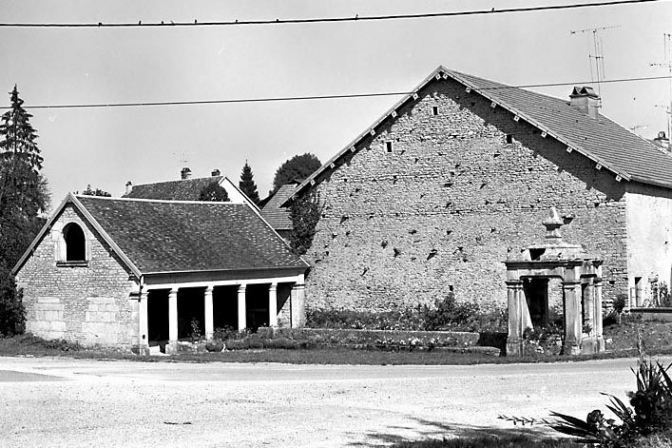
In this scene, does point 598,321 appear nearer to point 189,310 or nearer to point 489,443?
point 489,443

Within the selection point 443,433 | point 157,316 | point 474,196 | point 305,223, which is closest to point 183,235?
point 157,316

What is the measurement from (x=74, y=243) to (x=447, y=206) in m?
14.9

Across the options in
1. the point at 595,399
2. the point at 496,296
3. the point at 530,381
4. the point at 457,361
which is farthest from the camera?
the point at 496,296

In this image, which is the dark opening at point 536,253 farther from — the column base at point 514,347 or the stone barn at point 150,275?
Answer: the stone barn at point 150,275

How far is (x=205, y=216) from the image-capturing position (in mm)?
42000

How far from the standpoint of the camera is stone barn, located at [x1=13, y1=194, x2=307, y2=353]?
35156 mm

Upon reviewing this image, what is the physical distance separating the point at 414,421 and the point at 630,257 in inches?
839

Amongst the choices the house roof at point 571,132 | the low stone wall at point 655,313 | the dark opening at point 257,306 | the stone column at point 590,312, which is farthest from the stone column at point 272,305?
the stone column at point 590,312

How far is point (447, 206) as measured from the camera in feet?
127

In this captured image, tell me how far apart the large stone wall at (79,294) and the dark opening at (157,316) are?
272 cm

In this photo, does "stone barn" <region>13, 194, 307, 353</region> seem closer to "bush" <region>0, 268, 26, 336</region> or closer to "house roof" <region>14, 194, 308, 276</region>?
"house roof" <region>14, 194, 308, 276</region>

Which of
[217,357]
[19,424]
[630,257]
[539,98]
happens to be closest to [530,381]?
[19,424]

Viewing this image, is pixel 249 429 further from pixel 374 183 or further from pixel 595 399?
pixel 374 183

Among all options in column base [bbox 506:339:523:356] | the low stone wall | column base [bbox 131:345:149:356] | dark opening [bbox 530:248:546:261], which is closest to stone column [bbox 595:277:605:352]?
dark opening [bbox 530:248:546:261]
